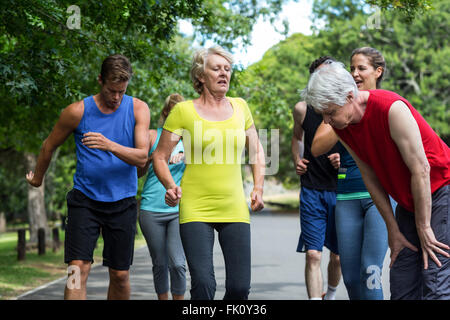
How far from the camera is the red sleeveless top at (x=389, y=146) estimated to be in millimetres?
3721

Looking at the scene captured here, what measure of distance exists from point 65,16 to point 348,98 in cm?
399

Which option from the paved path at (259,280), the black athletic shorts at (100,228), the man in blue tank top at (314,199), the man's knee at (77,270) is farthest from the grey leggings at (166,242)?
the paved path at (259,280)

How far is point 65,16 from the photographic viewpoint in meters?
6.93

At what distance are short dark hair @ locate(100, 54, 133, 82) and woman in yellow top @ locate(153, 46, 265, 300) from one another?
62 cm

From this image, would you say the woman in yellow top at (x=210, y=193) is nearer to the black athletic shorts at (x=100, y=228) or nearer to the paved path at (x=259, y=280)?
the black athletic shorts at (x=100, y=228)

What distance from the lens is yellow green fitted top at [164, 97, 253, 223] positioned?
14.9ft

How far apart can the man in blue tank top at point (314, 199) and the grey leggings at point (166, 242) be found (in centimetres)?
107

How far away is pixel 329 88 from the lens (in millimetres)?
3664

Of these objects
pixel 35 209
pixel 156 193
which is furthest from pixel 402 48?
pixel 156 193

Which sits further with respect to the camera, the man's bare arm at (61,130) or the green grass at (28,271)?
the green grass at (28,271)

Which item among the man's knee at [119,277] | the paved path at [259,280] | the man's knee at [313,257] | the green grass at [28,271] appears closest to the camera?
the man's knee at [119,277]

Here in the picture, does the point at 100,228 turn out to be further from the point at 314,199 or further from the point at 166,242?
the point at 314,199

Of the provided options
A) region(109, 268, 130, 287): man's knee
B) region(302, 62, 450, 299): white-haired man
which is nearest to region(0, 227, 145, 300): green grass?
region(109, 268, 130, 287): man's knee

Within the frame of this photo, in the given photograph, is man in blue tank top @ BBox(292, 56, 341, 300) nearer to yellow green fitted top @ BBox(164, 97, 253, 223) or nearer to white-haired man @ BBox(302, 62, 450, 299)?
yellow green fitted top @ BBox(164, 97, 253, 223)
